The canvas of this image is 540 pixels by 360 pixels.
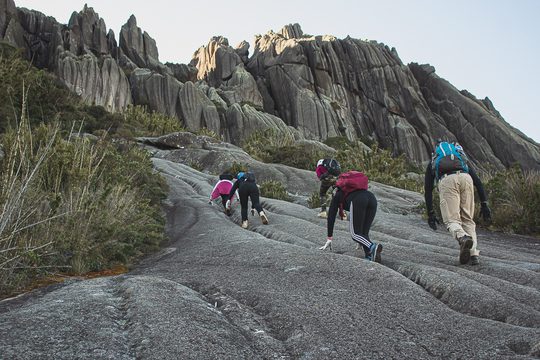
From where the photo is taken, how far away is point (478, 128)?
75125 mm

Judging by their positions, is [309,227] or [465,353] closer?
[465,353]

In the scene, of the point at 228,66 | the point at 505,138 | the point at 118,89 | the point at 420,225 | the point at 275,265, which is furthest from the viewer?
the point at 228,66

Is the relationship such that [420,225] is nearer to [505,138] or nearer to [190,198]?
[190,198]

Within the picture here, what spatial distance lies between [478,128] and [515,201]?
66.5 m

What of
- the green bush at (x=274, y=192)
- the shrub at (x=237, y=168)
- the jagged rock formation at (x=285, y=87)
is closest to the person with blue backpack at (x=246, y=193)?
the green bush at (x=274, y=192)

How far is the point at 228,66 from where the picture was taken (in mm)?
87562

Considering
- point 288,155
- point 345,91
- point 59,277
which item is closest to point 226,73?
point 345,91

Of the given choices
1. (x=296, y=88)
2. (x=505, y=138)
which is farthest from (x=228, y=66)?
(x=505, y=138)

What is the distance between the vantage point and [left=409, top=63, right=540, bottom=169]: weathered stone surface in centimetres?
7094

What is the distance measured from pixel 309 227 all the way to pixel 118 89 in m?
60.9

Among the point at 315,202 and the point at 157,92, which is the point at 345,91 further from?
the point at 315,202

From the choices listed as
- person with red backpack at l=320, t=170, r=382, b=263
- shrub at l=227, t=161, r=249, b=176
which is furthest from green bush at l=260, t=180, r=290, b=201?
person with red backpack at l=320, t=170, r=382, b=263

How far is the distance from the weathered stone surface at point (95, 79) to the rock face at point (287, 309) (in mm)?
58954

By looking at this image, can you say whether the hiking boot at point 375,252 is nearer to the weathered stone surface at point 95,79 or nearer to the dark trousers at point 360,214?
the dark trousers at point 360,214
